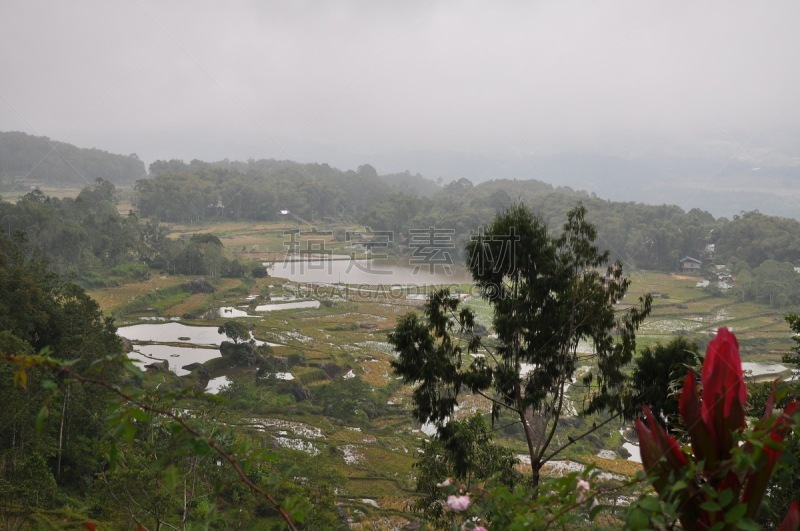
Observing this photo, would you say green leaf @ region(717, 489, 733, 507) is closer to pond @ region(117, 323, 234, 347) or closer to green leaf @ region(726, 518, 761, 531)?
green leaf @ region(726, 518, 761, 531)

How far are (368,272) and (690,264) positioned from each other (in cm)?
2675

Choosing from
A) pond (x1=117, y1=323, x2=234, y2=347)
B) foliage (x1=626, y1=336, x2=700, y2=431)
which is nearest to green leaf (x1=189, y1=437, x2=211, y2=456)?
foliage (x1=626, y1=336, x2=700, y2=431)

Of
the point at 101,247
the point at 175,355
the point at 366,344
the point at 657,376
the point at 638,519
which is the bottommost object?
the point at 366,344

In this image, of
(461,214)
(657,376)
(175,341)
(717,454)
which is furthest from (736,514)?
(461,214)

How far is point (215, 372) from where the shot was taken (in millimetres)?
18703

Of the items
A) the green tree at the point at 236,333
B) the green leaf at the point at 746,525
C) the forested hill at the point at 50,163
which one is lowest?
the green tree at the point at 236,333

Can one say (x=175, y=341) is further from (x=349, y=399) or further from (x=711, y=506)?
(x=711, y=506)

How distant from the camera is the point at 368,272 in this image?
42969mm

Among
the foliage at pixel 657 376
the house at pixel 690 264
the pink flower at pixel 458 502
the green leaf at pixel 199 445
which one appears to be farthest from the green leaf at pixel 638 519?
the house at pixel 690 264

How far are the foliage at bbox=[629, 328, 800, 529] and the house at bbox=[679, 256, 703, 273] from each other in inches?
2049

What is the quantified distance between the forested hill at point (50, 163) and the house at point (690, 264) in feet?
249

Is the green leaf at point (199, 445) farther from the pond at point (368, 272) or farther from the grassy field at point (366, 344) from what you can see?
the pond at point (368, 272)

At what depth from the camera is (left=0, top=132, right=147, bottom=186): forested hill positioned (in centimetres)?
8372

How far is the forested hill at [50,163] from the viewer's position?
83725 mm
